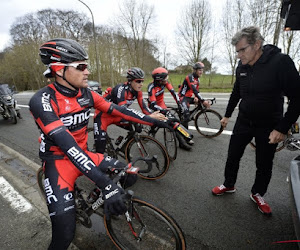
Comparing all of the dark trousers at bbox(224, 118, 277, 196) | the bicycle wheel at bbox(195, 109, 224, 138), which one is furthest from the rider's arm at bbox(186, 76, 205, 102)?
the dark trousers at bbox(224, 118, 277, 196)

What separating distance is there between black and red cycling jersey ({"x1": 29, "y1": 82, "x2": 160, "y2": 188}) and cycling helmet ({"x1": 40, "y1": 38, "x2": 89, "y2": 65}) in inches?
10.0

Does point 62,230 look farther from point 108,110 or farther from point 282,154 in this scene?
point 282,154

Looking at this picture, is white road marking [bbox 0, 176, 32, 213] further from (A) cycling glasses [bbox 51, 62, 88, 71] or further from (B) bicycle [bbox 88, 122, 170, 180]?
(A) cycling glasses [bbox 51, 62, 88, 71]

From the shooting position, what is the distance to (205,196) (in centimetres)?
281

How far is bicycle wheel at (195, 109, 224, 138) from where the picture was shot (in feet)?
16.4

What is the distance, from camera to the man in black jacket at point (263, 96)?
1854 mm

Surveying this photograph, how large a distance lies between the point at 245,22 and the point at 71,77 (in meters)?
23.0

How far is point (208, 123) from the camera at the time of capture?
215 inches

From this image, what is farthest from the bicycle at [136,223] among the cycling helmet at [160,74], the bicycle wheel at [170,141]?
the cycling helmet at [160,74]

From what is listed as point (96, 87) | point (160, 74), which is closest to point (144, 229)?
point (160, 74)

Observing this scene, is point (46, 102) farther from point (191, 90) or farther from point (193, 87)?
point (191, 90)

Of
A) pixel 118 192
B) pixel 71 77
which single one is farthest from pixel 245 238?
pixel 71 77

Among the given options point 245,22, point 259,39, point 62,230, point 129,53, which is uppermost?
point 245,22

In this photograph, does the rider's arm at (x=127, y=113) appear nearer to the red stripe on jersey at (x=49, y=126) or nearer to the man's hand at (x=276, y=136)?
the red stripe on jersey at (x=49, y=126)
